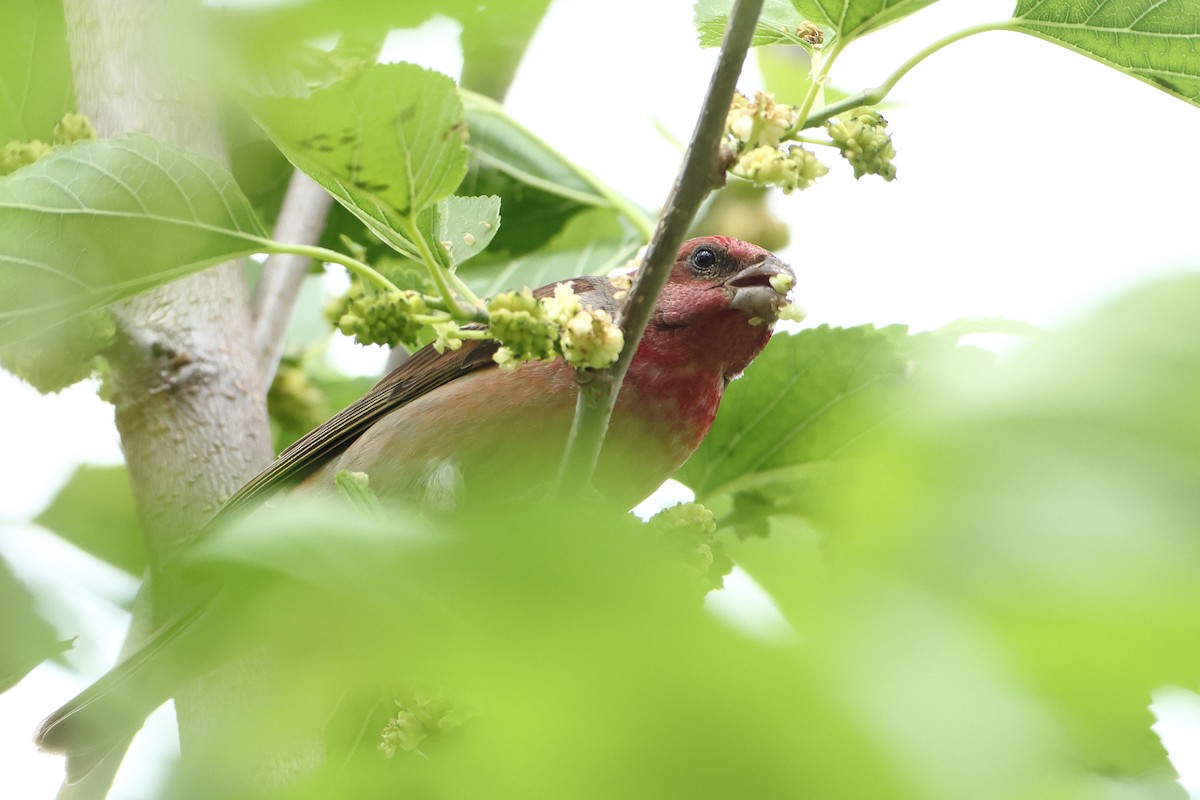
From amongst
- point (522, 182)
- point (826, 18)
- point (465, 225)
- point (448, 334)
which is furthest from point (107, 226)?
point (522, 182)

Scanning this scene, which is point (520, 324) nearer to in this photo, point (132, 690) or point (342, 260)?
point (342, 260)

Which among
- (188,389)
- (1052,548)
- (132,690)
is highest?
(188,389)

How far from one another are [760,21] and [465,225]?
2.40 ft

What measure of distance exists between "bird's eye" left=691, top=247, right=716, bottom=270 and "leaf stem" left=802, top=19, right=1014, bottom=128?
210cm

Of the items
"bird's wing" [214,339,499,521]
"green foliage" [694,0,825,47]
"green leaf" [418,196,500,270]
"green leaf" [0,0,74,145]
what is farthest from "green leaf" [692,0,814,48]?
"bird's wing" [214,339,499,521]

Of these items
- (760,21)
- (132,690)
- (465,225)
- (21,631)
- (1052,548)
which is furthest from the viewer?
(465,225)

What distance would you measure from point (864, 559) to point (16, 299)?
3.17 ft

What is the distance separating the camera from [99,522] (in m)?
0.68

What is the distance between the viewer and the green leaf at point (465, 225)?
2461 millimetres

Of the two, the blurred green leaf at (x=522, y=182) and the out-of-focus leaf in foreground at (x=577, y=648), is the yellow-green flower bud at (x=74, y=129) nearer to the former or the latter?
the blurred green leaf at (x=522, y=182)

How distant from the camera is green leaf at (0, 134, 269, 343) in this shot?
1244mm

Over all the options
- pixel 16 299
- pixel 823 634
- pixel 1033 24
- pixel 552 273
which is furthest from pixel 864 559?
pixel 552 273

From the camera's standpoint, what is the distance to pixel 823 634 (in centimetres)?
44

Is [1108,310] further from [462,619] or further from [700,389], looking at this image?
[700,389]
